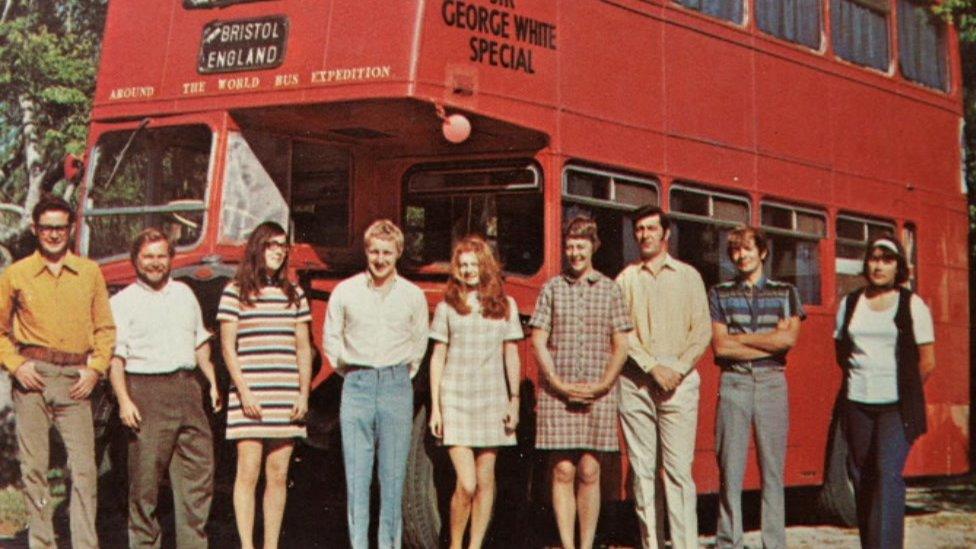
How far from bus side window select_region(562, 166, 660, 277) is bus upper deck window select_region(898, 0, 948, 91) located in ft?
15.1

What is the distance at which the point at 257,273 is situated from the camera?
347 inches

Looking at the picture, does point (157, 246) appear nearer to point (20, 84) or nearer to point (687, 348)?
point (687, 348)

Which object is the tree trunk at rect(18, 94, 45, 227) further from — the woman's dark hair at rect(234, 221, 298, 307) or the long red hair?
the long red hair

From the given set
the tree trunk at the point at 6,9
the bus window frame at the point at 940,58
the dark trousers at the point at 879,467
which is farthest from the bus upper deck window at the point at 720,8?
the tree trunk at the point at 6,9

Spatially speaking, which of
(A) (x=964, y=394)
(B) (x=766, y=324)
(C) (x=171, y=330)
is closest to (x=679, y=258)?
(B) (x=766, y=324)

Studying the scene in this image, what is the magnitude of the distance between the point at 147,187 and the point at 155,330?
189cm

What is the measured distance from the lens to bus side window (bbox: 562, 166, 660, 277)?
410 inches

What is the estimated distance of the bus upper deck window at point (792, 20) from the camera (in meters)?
12.7

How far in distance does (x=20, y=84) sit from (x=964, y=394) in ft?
36.4

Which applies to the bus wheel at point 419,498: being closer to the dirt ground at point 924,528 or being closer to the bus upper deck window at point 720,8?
the dirt ground at point 924,528

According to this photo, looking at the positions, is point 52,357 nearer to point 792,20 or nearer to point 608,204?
point 608,204

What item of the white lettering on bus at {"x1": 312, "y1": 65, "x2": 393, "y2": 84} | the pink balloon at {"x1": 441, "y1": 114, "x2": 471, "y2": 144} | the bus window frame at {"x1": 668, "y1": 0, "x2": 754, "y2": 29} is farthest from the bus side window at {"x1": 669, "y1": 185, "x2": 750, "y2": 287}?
the white lettering on bus at {"x1": 312, "y1": 65, "x2": 393, "y2": 84}

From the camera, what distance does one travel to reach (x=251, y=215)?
1014 cm

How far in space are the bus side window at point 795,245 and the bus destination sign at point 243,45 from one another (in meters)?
4.27
